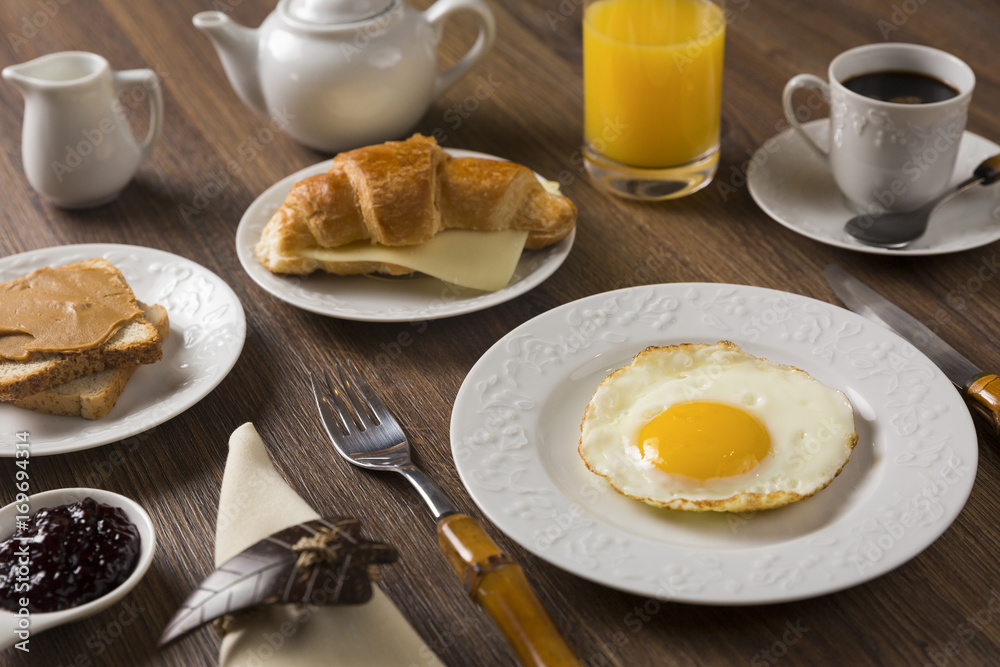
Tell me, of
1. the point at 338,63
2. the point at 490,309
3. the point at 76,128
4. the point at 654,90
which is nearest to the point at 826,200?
the point at 654,90

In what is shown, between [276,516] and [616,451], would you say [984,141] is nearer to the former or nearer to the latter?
[616,451]

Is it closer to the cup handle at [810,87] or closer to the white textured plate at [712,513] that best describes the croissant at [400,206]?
the white textured plate at [712,513]

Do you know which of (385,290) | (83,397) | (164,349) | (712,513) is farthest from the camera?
(385,290)

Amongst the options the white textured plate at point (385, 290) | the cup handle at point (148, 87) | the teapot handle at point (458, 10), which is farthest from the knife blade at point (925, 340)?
the cup handle at point (148, 87)

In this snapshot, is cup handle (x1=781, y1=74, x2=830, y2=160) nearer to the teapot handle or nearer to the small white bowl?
the teapot handle

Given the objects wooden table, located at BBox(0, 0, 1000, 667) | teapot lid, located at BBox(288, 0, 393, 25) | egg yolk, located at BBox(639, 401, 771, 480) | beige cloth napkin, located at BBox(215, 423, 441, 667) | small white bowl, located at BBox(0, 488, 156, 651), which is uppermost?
teapot lid, located at BBox(288, 0, 393, 25)

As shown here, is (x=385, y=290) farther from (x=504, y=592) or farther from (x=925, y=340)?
(x=925, y=340)

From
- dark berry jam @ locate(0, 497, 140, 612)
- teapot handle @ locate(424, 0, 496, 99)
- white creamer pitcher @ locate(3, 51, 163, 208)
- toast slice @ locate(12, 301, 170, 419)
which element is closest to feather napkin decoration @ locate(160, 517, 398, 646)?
dark berry jam @ locate(0, 497, 140, 612)
